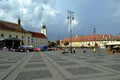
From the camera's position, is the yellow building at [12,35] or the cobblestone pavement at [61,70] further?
the yellow building at [12,35]

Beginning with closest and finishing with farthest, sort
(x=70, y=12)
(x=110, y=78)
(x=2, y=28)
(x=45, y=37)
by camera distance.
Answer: (x=110, y=78)
(x=70, y=12)
(x=2, y=28)
(x=45, y=37)

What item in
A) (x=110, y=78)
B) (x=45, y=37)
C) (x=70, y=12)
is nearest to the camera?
(x=110, y=78)

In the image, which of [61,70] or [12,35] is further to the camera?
[12,35]

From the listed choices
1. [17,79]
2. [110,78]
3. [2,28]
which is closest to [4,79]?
[17,79]

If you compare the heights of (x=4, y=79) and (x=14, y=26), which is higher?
(x=14, y=26)

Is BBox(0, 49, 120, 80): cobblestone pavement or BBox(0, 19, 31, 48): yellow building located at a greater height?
BBox(0, 19, 31, 48): yellow building

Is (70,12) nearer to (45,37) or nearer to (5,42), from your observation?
(5,42)

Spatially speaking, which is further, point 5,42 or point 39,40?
point 39,40

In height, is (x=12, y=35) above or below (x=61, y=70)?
above

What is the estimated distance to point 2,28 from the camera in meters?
118

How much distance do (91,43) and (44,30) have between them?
135 ft

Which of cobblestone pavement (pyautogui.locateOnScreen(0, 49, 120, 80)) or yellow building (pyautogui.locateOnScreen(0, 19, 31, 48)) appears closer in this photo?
cobblestone pavement (pyautogui.locateOnScreen(0, 49, 120, 80))

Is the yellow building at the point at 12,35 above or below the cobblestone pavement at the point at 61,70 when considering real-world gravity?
above

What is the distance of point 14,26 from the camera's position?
137 m
